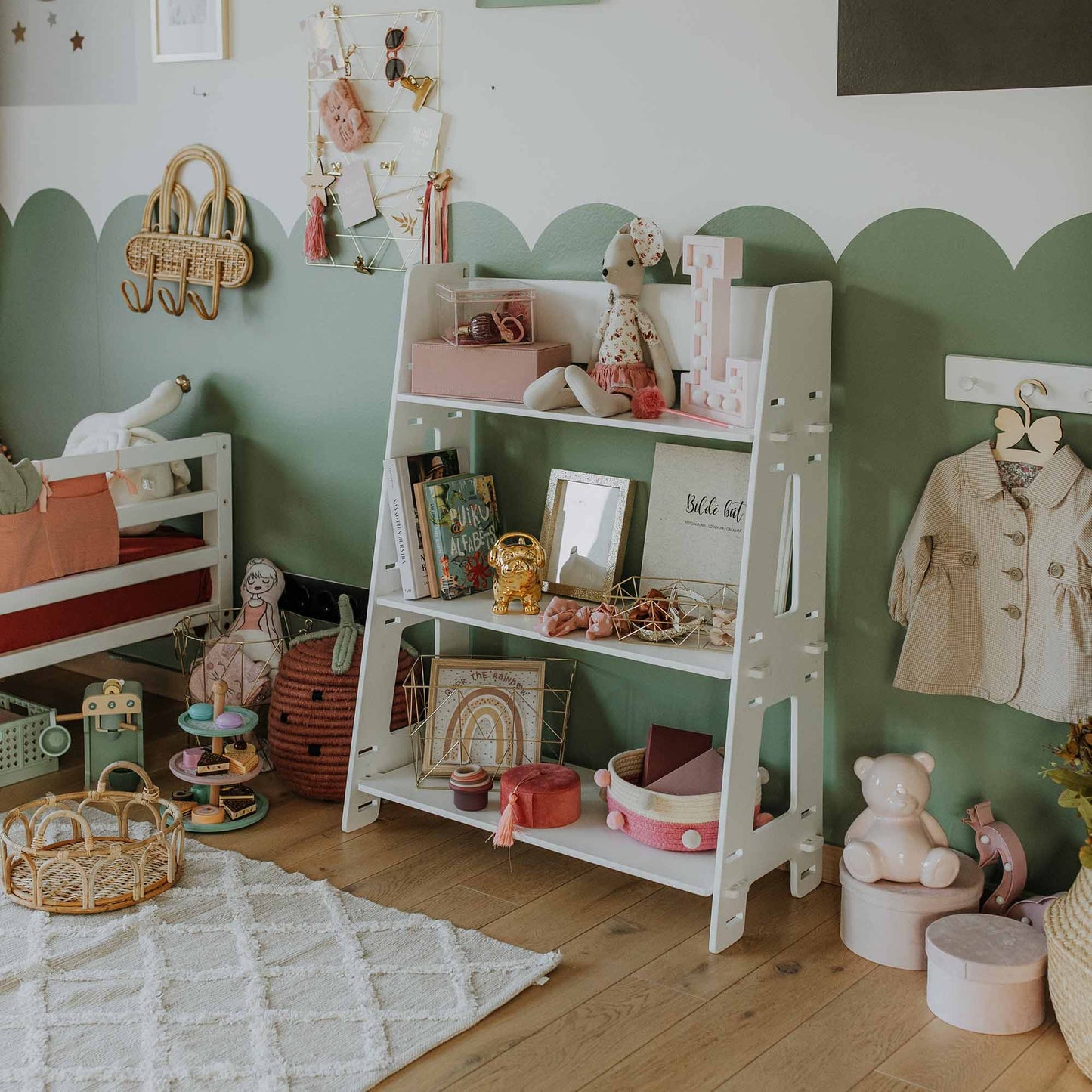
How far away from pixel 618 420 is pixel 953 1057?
107 cm

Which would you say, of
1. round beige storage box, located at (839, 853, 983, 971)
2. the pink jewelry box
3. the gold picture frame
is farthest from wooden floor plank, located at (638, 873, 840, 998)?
the pink jewelry box

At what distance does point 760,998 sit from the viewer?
2.02 meters

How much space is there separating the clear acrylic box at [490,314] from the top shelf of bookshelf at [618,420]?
0.37 feet

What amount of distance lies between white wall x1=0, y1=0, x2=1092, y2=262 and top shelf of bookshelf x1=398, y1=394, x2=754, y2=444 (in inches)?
14.3

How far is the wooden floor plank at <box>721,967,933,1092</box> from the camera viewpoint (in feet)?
5.97

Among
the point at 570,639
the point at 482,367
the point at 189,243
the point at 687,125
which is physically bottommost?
the point at 570,639

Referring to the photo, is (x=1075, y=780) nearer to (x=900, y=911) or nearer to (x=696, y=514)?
(x=900, y=911)

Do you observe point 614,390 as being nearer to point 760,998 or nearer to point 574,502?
point 574,502

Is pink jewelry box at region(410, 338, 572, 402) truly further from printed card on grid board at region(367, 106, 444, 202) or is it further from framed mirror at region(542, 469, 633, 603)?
printed card on grid board at region(367, 106, 444, 202)

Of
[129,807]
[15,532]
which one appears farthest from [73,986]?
[15,532]

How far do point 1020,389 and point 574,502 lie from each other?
2.75ft

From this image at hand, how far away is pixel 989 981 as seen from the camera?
75.4 inches

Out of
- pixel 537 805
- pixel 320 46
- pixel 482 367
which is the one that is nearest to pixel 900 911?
pixel 537 805

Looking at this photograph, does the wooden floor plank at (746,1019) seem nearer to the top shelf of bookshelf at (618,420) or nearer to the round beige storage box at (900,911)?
the round beige storage box at (900,911)
